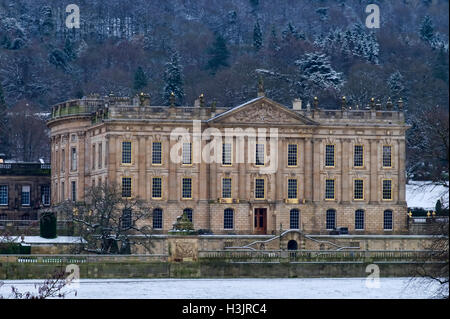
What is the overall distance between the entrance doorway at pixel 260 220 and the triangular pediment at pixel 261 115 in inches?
237

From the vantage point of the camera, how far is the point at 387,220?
129625 mm

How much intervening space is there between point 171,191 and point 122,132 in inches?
204

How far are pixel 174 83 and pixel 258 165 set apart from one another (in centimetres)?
4971

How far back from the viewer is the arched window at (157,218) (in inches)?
4968

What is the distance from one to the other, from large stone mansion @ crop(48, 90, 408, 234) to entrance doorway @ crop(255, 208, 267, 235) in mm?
68

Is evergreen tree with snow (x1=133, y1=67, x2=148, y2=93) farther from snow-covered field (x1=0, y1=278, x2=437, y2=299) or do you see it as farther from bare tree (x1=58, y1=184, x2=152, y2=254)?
snow-covered field (x1=0, y1=278, x2=437, y2=299)

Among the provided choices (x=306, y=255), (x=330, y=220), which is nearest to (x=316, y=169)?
(x=330, y=220)

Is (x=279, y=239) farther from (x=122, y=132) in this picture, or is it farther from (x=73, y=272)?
(x=73, y=272)

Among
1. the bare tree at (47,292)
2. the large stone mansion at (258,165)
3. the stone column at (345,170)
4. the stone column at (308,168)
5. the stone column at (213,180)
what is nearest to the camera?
the bare tree at (47,292)

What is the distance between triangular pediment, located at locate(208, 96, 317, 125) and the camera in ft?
417

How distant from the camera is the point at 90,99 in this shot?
5310 inches

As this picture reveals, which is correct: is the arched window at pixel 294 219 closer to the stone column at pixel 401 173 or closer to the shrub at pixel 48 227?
the stone column at pixel 401 173

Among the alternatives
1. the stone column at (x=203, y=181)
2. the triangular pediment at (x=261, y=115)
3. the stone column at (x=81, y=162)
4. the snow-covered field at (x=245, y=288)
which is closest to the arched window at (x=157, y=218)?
the stone column at (x=203, y=181)
